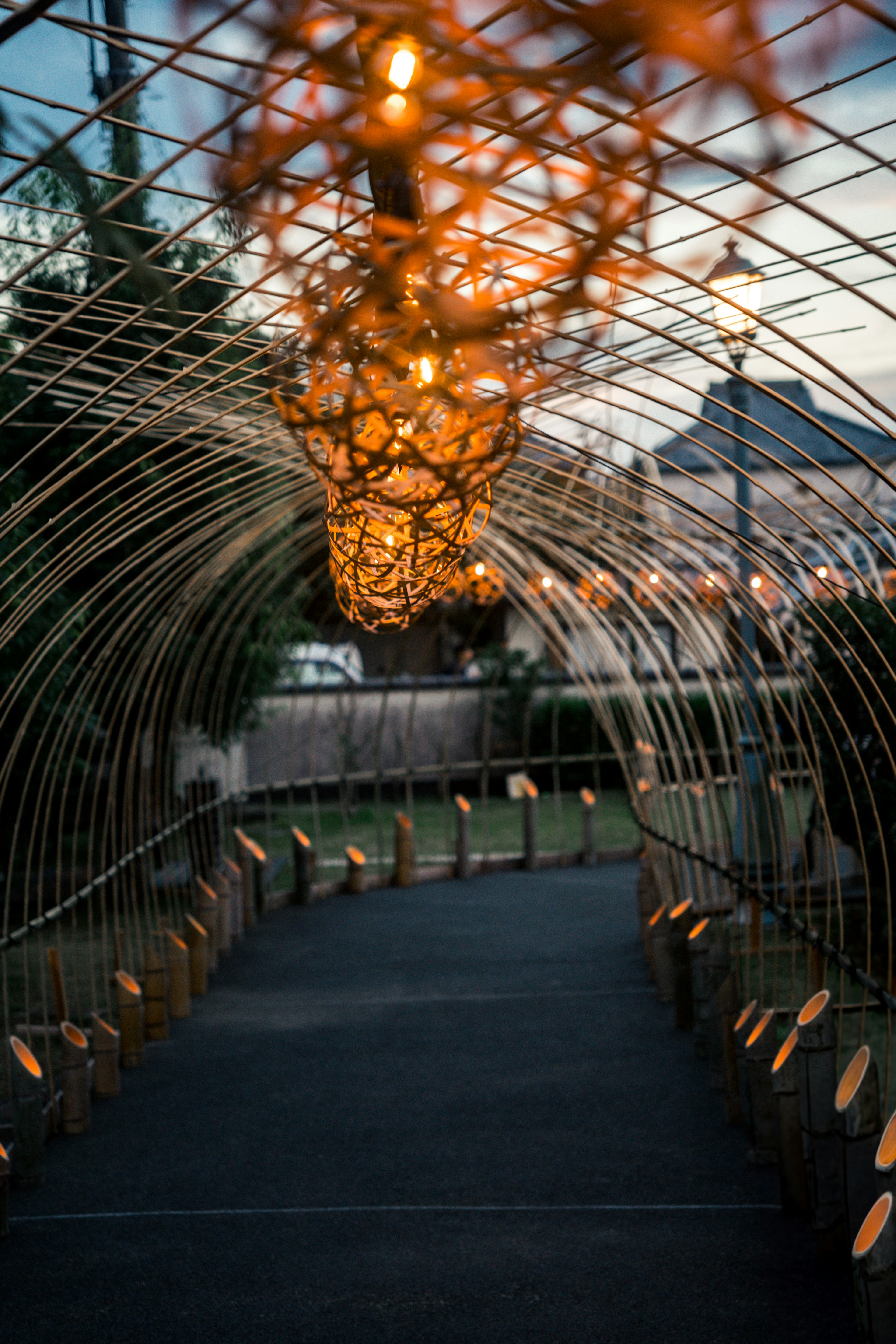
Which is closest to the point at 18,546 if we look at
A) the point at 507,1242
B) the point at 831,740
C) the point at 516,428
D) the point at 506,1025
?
the point at 516,428

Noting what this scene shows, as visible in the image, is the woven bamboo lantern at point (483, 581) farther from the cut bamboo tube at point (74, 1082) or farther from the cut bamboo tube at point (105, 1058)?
the cut bamboo tube at point (74, 1082)

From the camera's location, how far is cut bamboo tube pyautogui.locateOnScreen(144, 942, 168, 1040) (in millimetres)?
6457

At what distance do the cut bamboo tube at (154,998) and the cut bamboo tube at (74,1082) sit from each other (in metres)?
1.16

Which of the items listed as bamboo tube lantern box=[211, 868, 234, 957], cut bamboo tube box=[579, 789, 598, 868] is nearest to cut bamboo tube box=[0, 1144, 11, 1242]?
bamboo tube lantern box=[211, 868, 234, 957]

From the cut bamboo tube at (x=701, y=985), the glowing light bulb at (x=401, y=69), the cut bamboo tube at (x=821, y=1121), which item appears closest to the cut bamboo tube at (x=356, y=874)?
the cut bamboo tube at (x=701, y=985)

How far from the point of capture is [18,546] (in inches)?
151

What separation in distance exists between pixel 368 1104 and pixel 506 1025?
1.35 metres

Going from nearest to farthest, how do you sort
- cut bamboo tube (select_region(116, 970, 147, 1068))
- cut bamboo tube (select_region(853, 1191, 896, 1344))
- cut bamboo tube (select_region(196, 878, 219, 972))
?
cut bamboo tube (select_region(853, 1191, 896, 1344))
cut bamboo tube (select_region(116, 970, 147, 1068))
cut bamboo tube (select_region(196, 878, 219, 972))

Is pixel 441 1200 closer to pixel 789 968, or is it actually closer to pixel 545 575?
pixel 789 968

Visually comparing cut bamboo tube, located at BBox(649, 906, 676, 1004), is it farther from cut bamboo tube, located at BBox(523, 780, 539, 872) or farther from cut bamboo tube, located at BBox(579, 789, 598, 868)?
cut bamboo tube, located at BBox(579, 789, 598, 868)

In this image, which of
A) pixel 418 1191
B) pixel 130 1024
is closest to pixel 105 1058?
pixel 130 1024

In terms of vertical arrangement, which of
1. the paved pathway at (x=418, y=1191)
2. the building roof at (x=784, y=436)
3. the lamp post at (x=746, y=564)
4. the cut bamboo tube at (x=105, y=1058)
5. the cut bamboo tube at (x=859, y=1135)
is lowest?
the paved pathway at (x=418, y=1191)

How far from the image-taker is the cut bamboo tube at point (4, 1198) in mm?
4211

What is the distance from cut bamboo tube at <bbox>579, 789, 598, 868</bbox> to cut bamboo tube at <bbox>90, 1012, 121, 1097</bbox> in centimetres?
621
